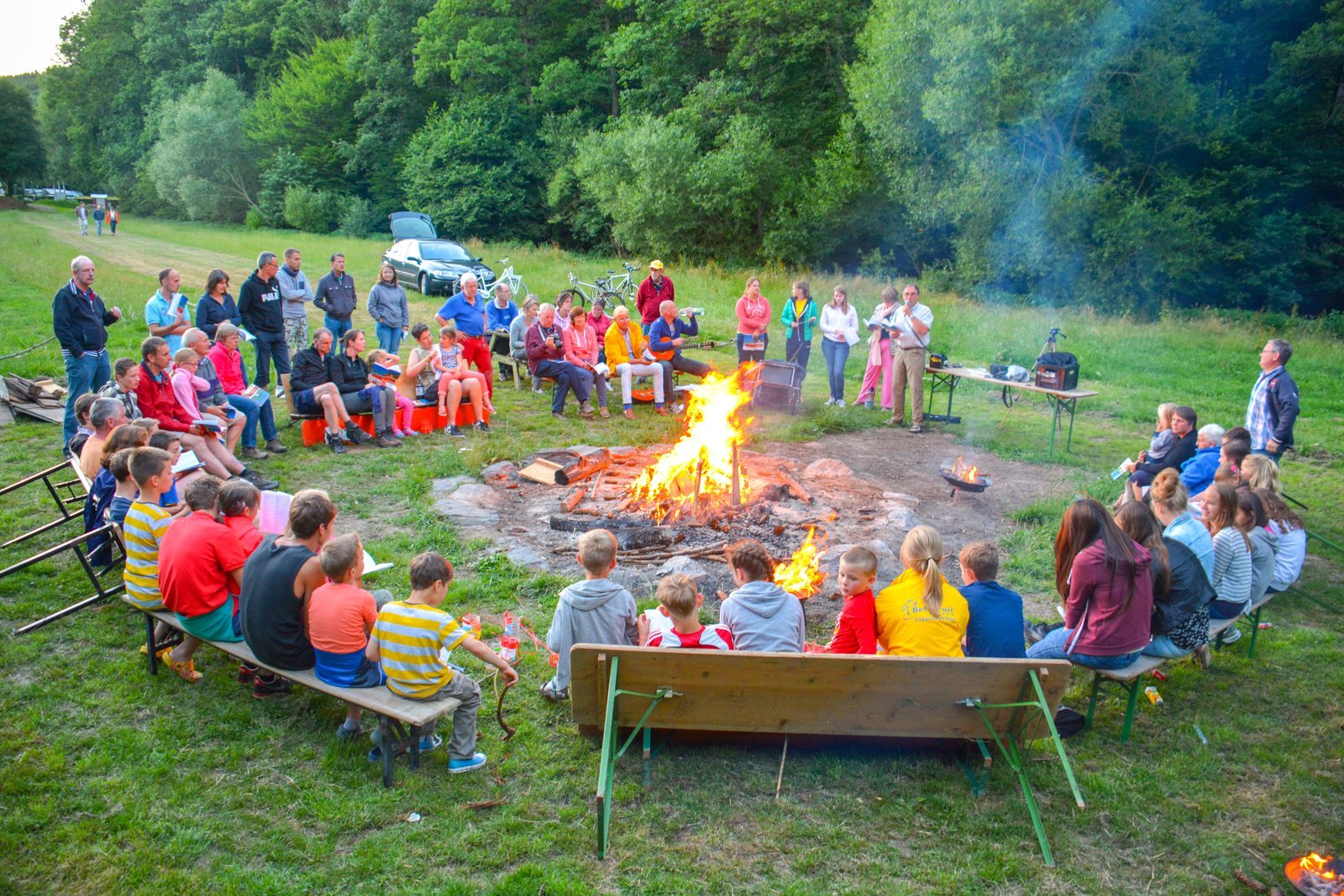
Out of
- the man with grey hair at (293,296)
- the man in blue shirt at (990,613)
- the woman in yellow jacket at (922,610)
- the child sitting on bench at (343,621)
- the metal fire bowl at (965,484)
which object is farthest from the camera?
the man with grey hair at (293,296)

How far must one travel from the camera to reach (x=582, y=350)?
11.4 metres

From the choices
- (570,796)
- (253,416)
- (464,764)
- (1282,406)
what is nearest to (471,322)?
(253,416)

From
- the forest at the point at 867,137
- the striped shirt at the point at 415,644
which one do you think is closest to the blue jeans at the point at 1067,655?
the striped shirt at the point at 415,644

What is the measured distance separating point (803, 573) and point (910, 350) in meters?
5.24

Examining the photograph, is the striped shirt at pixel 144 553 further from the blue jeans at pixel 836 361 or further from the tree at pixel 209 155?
the tree at pixel 209 155

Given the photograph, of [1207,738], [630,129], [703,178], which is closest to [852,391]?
[1207,738]

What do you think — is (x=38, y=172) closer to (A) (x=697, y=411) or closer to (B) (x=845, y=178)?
(B) (x=845, y=178)

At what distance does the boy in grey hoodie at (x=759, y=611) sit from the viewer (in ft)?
14.8

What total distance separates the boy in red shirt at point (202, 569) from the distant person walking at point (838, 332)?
8374 mm

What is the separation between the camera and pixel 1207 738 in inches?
185

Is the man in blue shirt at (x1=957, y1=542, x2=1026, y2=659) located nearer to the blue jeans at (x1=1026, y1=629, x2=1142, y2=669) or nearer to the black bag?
the blue jeans at (x1=1026, y1=629, x2=1142, y2=669)

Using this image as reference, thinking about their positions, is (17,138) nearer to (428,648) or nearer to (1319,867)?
(428,648)

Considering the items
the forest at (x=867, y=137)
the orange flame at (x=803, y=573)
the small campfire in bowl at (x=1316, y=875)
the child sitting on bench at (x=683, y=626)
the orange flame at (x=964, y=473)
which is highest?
the forest at (x=867, y=137)

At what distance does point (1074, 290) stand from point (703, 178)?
37.2 feet
